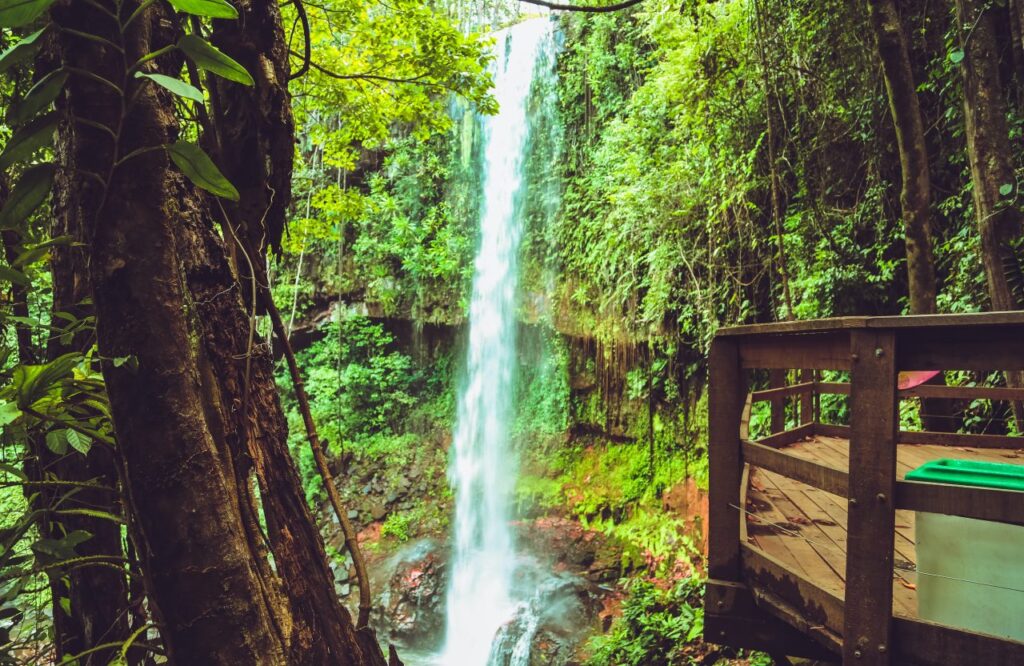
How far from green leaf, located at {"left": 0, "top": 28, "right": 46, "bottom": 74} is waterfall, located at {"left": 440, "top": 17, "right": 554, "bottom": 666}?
10.6 metres

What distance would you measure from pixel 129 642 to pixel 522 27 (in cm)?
1371

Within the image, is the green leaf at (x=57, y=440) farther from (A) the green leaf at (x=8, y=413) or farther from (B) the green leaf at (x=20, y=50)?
(B) the green leaf at (x=20, y=50)

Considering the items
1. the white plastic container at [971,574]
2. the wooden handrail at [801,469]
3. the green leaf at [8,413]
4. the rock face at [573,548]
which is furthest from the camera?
the rock face at [573,548]

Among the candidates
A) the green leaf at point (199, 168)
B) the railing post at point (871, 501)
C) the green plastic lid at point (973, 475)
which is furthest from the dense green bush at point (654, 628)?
the green leaf at point (199, 168)

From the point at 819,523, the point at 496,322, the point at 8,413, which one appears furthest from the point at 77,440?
the point at 496,322

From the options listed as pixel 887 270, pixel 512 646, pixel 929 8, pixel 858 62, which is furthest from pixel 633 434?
pixel 929 8

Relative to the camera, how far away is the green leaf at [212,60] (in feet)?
3.08

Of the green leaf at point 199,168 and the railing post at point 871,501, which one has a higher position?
the green leaf at point 199,168

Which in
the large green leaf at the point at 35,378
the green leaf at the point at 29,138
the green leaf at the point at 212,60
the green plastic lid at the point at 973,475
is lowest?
the green plastic lid at the point at 973,475

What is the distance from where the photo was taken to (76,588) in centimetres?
191

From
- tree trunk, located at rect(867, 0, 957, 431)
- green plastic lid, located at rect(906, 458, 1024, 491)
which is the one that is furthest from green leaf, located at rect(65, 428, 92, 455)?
tree trunk, located at rect(867, 0, 957, 431)

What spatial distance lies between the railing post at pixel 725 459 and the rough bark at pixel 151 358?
2037 millimetres

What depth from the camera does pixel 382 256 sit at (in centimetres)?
1366

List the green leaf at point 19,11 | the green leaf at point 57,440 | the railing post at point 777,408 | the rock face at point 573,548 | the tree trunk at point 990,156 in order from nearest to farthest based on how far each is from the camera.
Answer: the green leaf at point 19,11 → the green leaf at point 57,440 → the railing post at point 777,408 → the tree trunk at point 990,156 → the rock face at point 573,548
